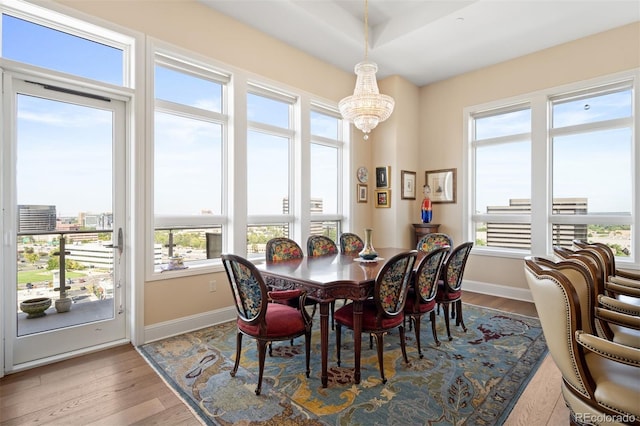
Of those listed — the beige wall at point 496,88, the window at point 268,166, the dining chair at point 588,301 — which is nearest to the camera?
the dining chair at point 588,301

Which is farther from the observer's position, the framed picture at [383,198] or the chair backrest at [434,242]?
the framed picture at [383,198]

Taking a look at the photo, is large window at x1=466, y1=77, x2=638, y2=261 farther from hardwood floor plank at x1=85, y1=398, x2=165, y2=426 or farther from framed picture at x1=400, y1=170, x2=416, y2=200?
hardwood floor plank at x1=85, y1=398, x2=165, y2=426

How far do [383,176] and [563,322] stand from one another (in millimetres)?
4346

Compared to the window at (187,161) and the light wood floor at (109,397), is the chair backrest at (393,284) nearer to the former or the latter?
the light wood floor at (109,397)

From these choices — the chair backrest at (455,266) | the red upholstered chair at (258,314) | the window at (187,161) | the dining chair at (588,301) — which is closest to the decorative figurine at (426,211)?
the chair backrest at (455,266)

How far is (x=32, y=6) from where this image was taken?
8.48 ft

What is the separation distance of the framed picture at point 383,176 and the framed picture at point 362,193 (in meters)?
0.24

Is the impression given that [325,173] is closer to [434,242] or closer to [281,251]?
[434,242]

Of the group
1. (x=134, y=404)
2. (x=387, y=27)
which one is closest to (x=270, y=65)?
(x=387, y=27)

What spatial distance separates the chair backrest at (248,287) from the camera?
7.10ft

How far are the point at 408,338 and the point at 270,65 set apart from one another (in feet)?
12.2

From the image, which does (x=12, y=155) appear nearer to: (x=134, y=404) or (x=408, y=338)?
(x=134, y=404)

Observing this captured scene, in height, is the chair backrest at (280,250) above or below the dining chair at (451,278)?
above

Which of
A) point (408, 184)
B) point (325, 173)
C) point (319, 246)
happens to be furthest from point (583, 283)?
point (408, 184)
